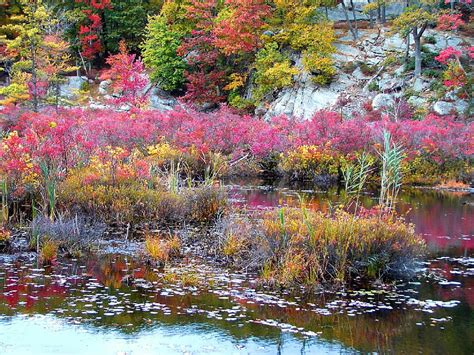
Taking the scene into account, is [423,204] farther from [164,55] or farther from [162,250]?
[164,55]

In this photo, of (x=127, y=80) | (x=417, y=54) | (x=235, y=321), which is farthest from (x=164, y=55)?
(x=235, y=321)

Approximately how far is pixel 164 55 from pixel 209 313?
33393 millimetres

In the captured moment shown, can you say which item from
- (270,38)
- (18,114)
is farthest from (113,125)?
(270,38)

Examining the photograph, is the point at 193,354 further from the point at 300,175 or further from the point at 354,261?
the point at 300,175

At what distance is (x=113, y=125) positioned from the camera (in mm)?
22281

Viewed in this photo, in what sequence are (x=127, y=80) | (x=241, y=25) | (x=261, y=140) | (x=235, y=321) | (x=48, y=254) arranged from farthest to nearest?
(x=127, y=80) < (x=241, y=25) < (x=261, y=140) < (x=48, y=254) < (x=235, y=321)

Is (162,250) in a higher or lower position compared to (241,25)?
lower

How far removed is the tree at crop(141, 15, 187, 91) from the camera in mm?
39469

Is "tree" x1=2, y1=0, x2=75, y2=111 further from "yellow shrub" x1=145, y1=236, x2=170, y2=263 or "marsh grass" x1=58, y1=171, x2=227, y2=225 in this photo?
"yellow shrub" x1=145, y1=236, x2=170, y2=263

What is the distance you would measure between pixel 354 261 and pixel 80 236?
5.06m

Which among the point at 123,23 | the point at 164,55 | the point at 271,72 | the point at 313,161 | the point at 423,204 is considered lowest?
the point at 423,204

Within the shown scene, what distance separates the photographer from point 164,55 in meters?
39.8

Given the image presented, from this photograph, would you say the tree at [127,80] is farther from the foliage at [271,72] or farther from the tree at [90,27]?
the foliage at [271,72]

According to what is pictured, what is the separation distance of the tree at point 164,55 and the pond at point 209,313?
29.8 meters
